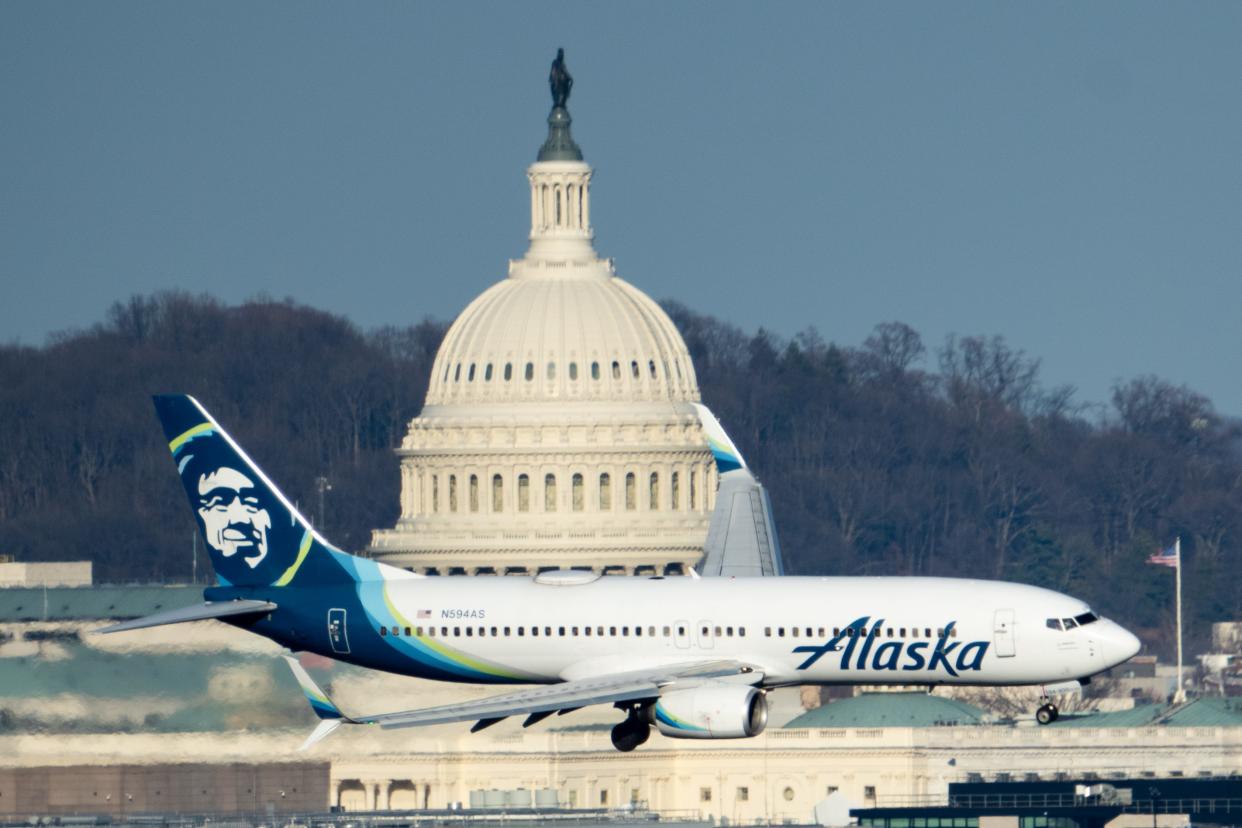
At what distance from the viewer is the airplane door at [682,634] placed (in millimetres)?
113500

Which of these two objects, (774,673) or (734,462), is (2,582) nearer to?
(734,462)

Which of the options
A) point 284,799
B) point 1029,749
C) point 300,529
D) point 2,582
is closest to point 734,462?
point 284,799

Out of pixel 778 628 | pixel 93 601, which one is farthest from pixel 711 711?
pixel 93 601

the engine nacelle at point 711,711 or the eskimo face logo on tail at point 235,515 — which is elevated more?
the eskimo face logo on tail at point 235,515

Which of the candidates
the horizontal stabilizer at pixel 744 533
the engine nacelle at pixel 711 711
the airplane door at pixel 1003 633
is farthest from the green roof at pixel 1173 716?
the engine nacelle at pixel 711 711

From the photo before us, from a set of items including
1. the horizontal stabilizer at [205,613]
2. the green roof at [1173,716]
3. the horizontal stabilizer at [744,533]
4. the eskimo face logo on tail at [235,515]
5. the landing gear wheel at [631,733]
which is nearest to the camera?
the horizontal stabilizer at [205,613]

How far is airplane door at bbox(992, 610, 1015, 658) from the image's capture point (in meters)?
112

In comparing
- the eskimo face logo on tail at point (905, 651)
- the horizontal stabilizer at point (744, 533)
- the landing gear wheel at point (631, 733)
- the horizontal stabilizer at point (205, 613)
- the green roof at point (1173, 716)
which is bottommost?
the landing gear wheel at point (631, 733)

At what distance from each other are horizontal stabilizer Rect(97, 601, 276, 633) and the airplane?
0.23 feet

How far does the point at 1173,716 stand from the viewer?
593ft

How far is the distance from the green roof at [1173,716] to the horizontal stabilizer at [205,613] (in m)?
64.6

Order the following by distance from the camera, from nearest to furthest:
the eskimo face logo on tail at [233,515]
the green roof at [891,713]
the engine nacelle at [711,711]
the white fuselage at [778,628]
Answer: the engine nacelle at [711,711], the white fuselage at [778,628], the eskimo face logo on tail at [233,515], the green roof at [891,713]

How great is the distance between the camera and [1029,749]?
6949 inches

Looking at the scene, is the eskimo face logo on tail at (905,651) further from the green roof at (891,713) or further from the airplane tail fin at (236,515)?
the green roof at (891,713)
